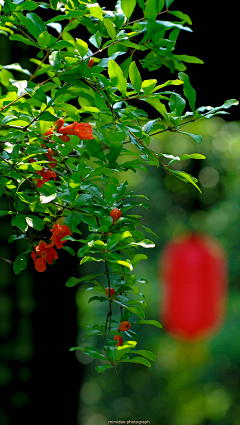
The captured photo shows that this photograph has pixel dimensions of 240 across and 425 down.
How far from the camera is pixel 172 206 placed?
2783 mm

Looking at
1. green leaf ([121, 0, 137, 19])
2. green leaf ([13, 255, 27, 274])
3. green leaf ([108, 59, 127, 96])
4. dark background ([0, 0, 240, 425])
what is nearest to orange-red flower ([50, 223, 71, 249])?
green leaf ([13, 255, 27, 274])

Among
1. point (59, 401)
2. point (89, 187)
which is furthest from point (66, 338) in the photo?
point (89, 187)

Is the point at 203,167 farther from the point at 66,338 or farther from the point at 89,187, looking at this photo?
the point at 89,187

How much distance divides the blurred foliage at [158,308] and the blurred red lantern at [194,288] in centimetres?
7

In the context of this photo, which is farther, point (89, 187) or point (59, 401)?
point (59, 401)

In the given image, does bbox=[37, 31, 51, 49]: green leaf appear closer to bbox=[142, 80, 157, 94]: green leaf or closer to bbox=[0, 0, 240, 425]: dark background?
bbox=[142, 80, 157, 94]: green leaf

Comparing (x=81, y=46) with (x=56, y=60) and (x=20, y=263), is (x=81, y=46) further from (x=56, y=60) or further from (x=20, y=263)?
(x=20, y=263)

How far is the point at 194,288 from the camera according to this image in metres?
2.48

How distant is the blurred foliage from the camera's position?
2621 millimetres

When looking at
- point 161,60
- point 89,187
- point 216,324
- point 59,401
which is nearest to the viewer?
point 89,187

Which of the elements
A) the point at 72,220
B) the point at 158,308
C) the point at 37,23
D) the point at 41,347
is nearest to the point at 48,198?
the point at 72,220

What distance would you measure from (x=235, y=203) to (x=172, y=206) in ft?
1.42

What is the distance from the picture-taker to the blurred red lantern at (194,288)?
8.17 ft

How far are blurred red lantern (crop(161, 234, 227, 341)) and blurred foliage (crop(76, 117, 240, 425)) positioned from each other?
7cm
